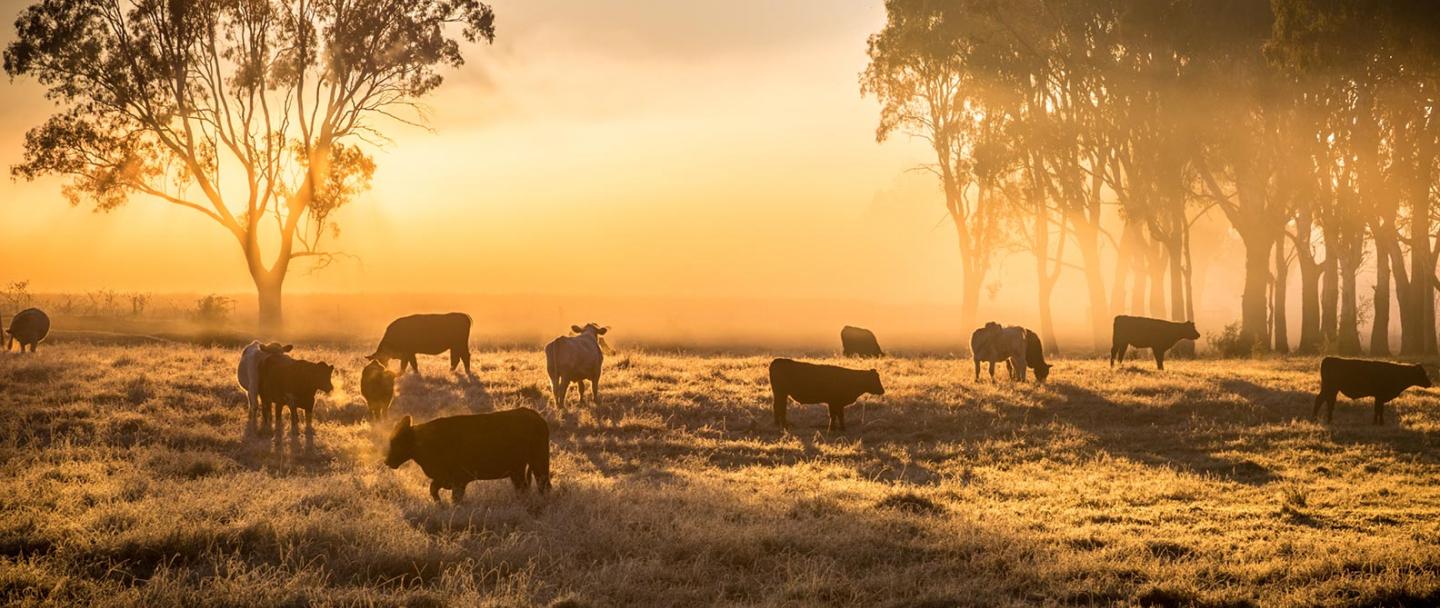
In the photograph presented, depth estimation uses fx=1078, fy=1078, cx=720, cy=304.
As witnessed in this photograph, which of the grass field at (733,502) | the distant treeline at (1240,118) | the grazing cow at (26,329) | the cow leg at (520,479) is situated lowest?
the grass field at (733,502)

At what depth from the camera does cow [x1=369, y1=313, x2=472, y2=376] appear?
1062 inches

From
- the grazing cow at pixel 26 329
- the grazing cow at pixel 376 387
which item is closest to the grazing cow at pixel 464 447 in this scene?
the grazing cow at pixel 376 387

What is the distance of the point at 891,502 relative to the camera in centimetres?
1378

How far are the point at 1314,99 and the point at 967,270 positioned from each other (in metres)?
22.0

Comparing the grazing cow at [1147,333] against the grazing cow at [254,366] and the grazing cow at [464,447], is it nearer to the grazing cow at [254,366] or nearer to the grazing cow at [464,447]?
the grazing cow at [254,366]

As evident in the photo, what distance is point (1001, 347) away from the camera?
2803cm

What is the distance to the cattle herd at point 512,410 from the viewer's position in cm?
1263

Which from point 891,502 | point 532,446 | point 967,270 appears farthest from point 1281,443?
point 967,270

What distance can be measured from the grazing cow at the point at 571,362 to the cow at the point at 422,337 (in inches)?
204

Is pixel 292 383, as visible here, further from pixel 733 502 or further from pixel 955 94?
pixel 955 94

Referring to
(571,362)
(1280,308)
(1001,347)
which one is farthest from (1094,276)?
(571,362)

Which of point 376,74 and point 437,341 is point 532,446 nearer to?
point 437,341

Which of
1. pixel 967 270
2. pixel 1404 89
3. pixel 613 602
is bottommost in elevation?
pixel 613 602

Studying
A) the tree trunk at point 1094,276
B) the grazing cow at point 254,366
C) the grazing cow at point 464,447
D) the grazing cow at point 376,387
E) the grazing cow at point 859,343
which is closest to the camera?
the grazing cow at point 464,447
